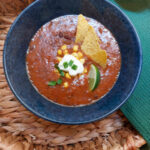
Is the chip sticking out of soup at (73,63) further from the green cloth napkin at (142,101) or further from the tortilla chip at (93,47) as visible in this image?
the green cloth napkin at (142,101)

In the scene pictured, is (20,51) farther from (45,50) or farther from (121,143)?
(121,143)

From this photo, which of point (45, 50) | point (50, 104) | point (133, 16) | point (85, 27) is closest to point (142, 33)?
point (133, 16)

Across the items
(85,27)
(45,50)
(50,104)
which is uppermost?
(85,27)

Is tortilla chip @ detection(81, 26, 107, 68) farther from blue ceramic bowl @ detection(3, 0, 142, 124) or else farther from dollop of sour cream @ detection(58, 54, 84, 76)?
blue ceramic bowl @ detection(3, 0, 142, 124)

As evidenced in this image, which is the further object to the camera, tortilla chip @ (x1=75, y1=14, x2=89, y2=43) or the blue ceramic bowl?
tortilla chip @ (x1=75, y1=14, x2=89, y2=43)

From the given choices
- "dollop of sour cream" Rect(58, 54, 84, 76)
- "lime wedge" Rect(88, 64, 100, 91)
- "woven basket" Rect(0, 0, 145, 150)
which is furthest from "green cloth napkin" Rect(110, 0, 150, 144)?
"dollop of sour cream" Rect(58, 54, 84, 76)

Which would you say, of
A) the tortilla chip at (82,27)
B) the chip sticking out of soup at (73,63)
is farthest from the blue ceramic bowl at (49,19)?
the tortilla chip at (82,27)
